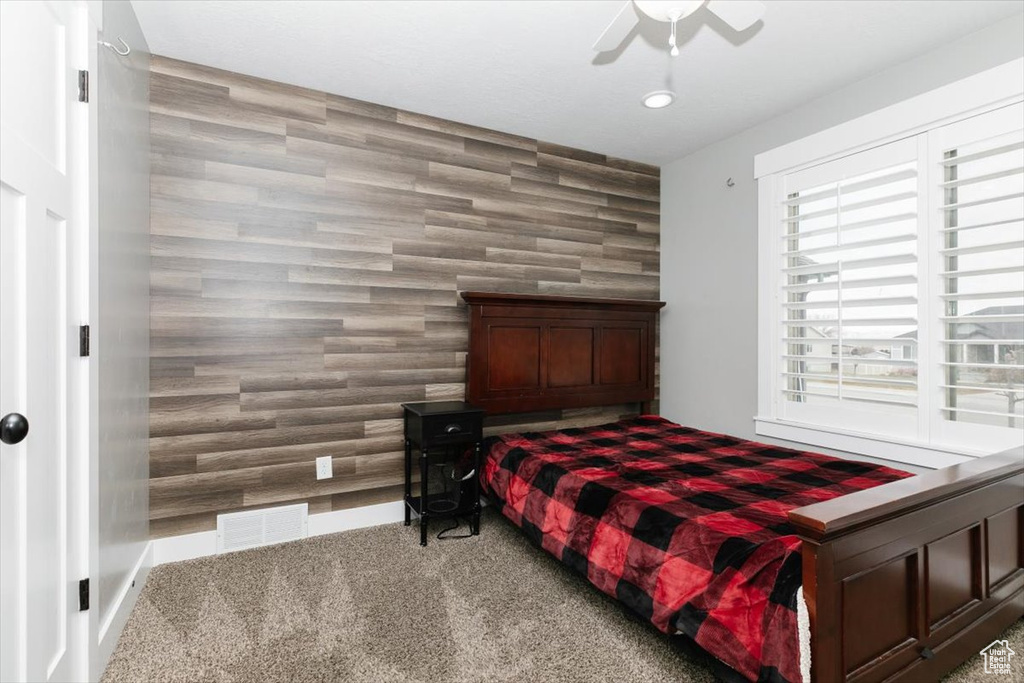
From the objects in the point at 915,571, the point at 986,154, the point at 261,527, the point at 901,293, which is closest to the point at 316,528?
the point at 261,527

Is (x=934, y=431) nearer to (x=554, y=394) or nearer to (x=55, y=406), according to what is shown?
(x=554, y=394)

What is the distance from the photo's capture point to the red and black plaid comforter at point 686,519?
150cm

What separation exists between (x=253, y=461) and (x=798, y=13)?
360 cm

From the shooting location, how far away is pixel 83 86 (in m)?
1.67

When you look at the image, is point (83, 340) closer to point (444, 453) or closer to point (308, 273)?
point (308, 273)

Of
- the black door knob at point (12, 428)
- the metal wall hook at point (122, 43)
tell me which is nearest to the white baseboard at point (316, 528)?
the black door knob at point (12, 428)

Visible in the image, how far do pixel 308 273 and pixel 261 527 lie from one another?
4.91 ft

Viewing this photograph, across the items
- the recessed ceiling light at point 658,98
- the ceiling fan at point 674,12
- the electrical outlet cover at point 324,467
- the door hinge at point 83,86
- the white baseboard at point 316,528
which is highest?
the recessed ceiling light at point 658,98

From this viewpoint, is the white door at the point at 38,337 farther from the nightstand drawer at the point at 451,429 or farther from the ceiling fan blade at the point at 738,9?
the ceiling fan blade at the point at 738,9

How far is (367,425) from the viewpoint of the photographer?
3.23m

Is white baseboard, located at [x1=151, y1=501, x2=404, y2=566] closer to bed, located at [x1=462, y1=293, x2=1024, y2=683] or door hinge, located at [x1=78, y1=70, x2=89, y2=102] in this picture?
bed, located at [x1=462, y1=293, x2=1024, y2=683]

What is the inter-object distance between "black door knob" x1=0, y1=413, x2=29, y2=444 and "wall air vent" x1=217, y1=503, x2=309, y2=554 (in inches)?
70.9

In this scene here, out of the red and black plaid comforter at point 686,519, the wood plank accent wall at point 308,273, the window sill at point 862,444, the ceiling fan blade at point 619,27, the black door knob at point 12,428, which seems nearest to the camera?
the black door knob at point 12,428

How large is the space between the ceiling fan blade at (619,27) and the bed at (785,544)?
5.62ft
